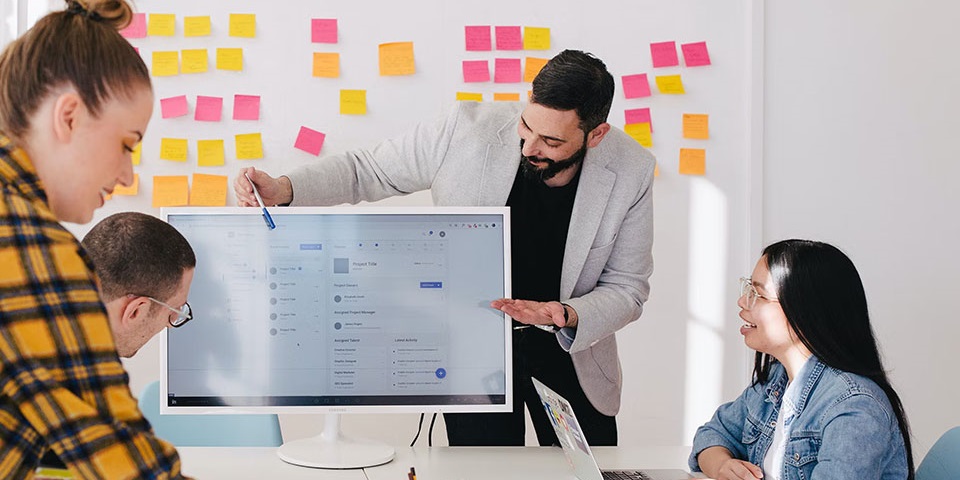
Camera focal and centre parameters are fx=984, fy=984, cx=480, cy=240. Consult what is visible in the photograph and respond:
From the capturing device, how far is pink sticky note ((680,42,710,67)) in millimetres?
3014

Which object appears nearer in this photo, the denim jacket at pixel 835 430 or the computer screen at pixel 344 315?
the denim jacket at pixel 835 430

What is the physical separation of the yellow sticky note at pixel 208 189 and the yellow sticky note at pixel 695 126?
140 centimetres

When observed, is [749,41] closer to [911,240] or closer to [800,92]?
[800,92]

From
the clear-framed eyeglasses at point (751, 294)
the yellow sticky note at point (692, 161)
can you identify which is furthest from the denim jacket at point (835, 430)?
the yellow sticky note at point (692, 161)

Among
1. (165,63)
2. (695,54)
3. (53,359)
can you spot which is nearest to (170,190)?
(165,63)

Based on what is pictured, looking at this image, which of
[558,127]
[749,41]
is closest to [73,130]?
[558,127]

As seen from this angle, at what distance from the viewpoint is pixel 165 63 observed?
292cm

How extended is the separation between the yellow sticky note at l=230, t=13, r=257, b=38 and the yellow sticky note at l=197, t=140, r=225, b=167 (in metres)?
0.33

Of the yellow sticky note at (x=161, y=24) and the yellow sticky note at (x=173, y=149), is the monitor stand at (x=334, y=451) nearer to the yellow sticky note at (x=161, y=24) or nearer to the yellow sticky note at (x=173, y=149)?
the yellow sticky note at (x=173, y=149)

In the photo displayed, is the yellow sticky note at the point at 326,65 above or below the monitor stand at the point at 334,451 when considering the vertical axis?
above

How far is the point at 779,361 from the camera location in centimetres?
177

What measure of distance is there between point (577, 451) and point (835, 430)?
1.43ft

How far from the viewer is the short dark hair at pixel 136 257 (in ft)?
4.92

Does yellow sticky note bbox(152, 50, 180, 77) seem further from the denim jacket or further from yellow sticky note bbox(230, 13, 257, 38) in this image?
the denim jacket
